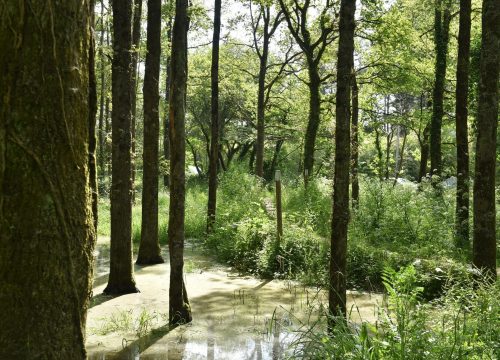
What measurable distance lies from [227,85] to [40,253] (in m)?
32.1

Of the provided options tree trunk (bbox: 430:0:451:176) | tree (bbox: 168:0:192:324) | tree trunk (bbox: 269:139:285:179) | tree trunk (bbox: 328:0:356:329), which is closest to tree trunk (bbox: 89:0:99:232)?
tree trunk (bbox: 328:0:356:329)

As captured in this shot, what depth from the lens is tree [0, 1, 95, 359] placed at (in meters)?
2.79

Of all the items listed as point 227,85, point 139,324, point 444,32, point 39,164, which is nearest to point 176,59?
point 139,324

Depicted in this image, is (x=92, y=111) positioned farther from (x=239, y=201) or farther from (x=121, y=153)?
(x=239, y=201)

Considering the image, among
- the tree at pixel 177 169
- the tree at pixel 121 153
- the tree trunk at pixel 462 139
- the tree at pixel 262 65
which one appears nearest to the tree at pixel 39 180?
the tree at pixel 177 169

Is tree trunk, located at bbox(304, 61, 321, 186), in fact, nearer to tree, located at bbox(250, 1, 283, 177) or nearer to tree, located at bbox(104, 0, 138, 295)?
tree, located at bbox(250, 1, 283, 177)

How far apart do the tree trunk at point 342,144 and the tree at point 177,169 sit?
7.55 feet

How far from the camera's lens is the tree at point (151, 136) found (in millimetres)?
11336

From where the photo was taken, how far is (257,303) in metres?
8.69

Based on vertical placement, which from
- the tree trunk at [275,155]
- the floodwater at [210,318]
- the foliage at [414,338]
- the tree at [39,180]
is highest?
the tree trunk at [275,155]

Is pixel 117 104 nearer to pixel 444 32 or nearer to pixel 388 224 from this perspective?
pixel 388 224

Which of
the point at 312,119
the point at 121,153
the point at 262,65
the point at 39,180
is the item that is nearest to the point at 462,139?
the point at 121,153

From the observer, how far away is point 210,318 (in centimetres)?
778

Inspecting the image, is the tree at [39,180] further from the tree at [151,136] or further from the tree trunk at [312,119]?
the tree trunk at [312,119]
